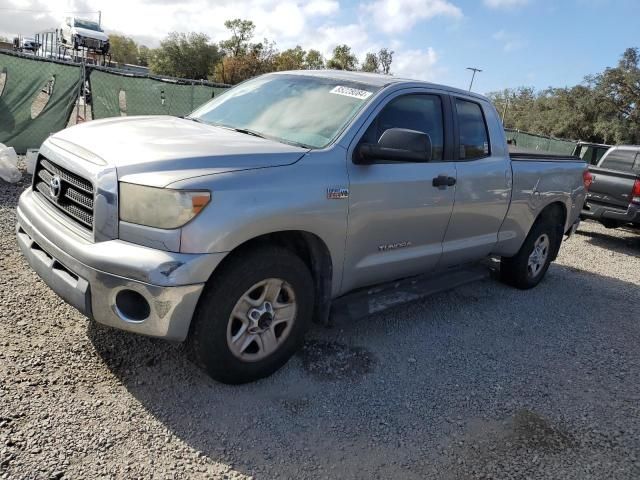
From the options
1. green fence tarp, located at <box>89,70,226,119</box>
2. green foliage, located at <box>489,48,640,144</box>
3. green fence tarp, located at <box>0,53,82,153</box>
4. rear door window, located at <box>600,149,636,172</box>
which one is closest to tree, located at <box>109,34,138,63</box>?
green foliage, located at <box>489,48,640,144</box>

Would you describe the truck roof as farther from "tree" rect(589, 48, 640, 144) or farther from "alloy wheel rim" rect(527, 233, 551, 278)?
"tree" rect(589, 48, 640, 144)

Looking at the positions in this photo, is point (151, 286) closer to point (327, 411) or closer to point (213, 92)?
point (327, 411)

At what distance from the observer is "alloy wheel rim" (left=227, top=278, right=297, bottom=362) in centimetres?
295

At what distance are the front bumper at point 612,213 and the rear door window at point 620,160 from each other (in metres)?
1.31

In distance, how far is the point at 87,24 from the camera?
111ft

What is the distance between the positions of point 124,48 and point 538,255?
328 feet

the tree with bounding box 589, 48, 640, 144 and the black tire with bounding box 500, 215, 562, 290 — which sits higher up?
the tree with bounding box 589, 48, 640, 144

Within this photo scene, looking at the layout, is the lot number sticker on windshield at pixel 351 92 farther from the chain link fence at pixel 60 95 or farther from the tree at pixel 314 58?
the tree at pixel 314 58

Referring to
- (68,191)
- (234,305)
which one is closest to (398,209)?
(234,305)

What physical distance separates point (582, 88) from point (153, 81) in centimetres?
4408

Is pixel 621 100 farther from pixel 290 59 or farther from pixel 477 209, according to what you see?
pixel 477 209

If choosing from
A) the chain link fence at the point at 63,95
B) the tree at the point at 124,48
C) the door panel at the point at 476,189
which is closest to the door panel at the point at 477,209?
the door panel at the point at 476,189

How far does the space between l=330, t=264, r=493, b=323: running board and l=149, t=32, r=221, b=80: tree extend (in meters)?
62.1

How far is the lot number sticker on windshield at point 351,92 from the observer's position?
3.60 meters
